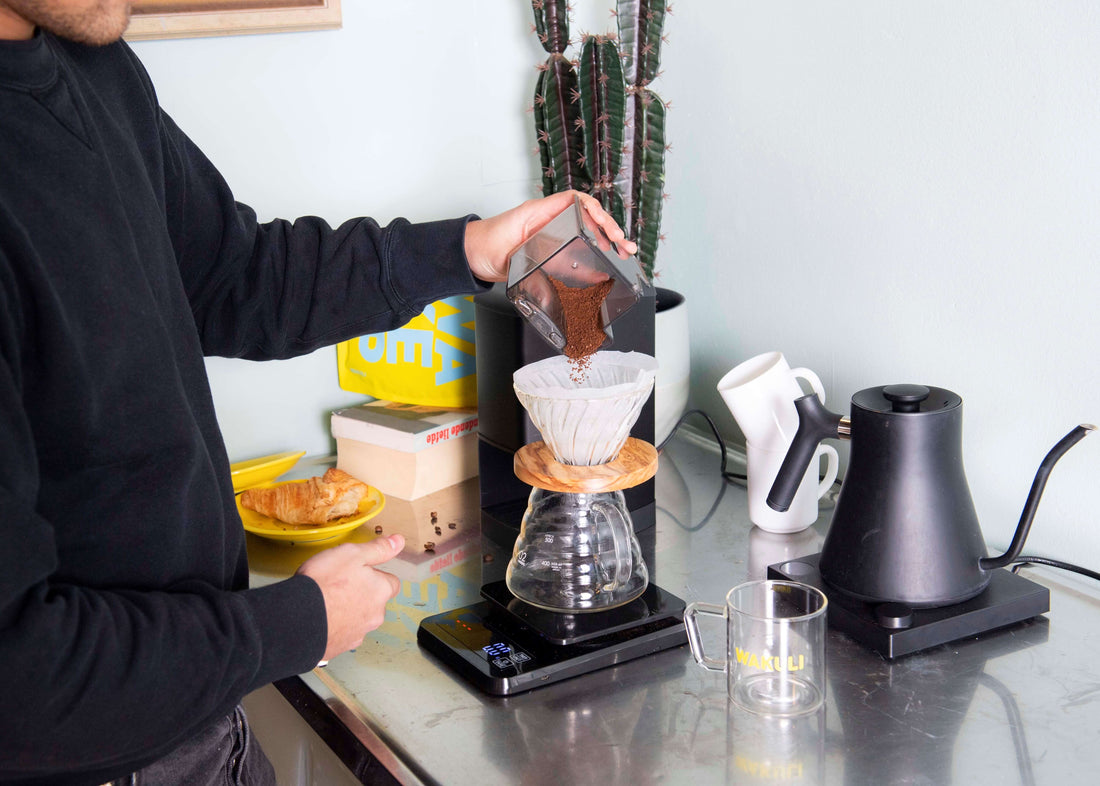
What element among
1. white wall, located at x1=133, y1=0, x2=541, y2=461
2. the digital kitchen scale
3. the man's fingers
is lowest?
the digital kitchen scale

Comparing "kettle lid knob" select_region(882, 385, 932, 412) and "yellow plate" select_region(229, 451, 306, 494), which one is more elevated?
"kettle lid knob" select_region(882, 385, 932, 412)

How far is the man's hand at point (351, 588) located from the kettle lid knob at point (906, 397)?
1.58 ft

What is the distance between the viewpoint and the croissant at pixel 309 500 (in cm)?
133

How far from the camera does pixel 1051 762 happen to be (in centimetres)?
84

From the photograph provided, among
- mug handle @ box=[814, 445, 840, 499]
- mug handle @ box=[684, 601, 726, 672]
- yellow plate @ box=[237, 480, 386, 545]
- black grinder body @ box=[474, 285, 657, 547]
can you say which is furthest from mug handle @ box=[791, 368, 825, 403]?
yellow plate @ box=[237, 480, 386, 545]

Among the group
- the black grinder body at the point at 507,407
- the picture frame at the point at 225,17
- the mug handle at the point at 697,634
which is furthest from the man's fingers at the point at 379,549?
the picture frame at the point at 225,17

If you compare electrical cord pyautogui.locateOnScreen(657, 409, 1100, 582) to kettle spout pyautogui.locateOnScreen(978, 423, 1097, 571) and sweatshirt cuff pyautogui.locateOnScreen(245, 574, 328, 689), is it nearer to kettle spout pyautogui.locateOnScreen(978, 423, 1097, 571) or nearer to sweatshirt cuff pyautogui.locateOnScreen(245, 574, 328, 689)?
kettle spout pyautogui.locateOnScreen(978, 423, 1097, 571)

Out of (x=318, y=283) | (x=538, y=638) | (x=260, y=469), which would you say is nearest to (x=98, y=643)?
(x=538, y=638)

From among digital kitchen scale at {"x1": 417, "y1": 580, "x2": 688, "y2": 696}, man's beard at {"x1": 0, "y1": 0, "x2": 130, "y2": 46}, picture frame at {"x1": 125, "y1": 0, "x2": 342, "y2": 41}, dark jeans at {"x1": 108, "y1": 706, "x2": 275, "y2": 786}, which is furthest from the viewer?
picture frame at {"x1": 125, "y1": 0, "x2": 342, "y2": 41}

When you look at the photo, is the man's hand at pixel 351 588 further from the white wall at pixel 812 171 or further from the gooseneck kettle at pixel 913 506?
the white wall at pixel 812 171

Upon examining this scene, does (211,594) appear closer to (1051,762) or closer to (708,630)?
(708,630)

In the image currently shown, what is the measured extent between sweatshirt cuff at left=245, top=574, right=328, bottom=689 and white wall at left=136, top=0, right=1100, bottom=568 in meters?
0.79

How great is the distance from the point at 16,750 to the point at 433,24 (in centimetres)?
122

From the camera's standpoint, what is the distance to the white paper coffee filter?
990 mm
